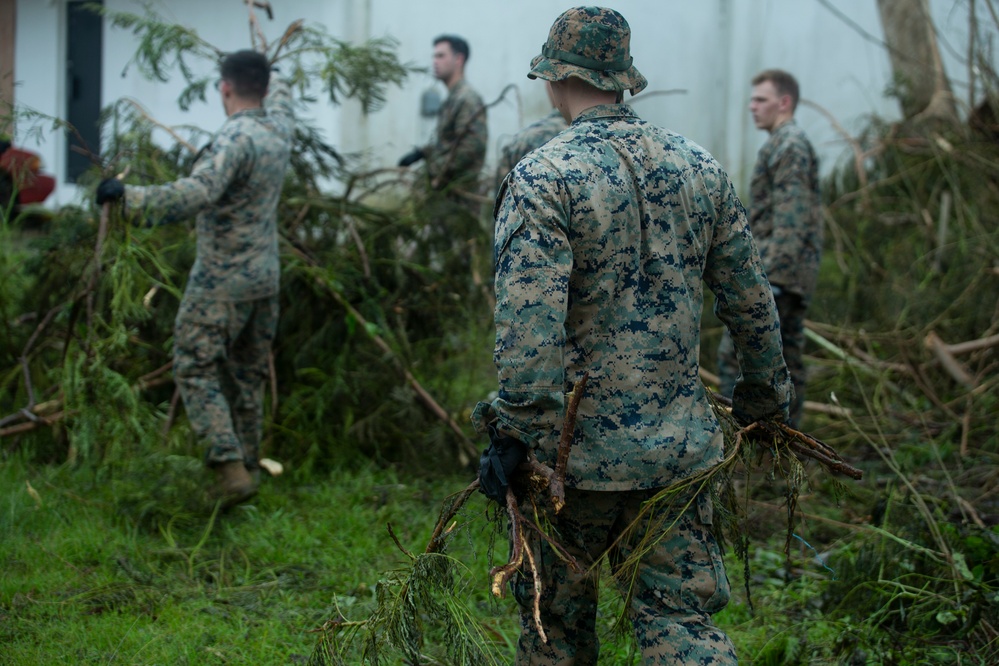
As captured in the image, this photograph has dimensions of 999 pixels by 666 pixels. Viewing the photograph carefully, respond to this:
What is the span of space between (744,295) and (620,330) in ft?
1.18

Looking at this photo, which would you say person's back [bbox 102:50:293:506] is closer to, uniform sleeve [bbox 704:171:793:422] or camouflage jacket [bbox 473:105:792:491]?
camouflage jacket [bbox 473:105:792:491]

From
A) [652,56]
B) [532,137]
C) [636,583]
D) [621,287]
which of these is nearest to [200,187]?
[532,137]

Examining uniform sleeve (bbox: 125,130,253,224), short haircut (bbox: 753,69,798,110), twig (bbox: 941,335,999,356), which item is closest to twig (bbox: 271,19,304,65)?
uniform sleeve (bbox: 125,130,253,224)

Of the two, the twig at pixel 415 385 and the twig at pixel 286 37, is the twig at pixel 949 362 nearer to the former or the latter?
the twig at pixel 415 385

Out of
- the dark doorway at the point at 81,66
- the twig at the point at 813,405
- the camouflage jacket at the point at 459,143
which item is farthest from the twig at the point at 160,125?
the dark doorway at the point at 81,66

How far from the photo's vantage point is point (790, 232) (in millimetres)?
5078

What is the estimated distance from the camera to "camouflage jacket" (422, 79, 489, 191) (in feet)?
21.3

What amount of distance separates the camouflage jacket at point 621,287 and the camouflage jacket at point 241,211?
230cm

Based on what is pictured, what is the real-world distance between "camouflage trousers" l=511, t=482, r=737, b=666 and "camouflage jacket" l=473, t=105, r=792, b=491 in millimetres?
130

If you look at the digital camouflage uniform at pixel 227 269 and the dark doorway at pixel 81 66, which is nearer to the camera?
the digital camouflage uniform at pixel 227 269

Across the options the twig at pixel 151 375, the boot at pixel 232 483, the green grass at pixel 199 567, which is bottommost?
the green grass at pixel 199 567

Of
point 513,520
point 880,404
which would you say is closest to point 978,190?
point 880,404

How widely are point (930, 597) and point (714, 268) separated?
1.52m

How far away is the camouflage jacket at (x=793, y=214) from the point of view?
508 centimetres
